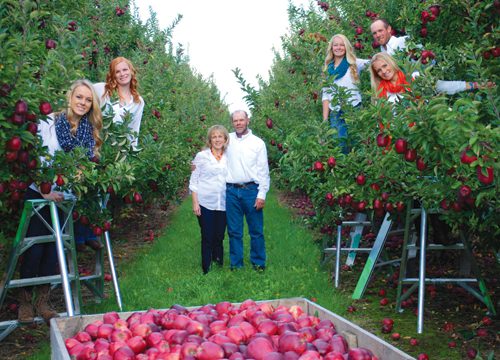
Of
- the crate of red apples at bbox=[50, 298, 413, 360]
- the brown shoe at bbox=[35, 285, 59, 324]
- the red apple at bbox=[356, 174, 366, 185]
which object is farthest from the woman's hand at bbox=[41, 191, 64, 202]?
the red apple at bbox=[356, 174, 366, 185]

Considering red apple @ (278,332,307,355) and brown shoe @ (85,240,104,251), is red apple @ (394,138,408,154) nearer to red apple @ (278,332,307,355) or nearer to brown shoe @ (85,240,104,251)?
red apple @ (278,332,307,355)

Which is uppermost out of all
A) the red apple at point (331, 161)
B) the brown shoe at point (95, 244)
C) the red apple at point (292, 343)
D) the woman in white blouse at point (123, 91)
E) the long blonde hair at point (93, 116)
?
the woman in white blouse at point (123, 91)

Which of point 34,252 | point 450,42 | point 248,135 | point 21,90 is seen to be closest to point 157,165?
point 248,135

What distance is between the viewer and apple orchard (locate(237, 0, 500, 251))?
312 centimetres

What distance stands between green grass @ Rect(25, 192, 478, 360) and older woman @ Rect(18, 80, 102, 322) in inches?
16.3

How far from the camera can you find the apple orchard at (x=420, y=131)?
3118 mm

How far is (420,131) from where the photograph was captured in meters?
3.24

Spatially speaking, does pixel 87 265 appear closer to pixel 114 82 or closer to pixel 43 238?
pixel 114 82

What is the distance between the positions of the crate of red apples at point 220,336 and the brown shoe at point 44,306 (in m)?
1.66

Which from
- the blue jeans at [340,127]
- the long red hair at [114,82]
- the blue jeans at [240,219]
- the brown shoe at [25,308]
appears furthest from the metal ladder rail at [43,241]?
the blue jeans at [240,219]

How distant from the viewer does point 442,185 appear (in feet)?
12.4

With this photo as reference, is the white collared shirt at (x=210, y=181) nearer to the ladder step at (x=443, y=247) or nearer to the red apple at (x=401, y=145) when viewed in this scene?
the ladder step at (x=443, y=247)

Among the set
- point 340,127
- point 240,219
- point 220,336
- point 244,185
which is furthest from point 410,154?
point 240,219

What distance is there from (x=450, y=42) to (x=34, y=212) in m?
3.79
